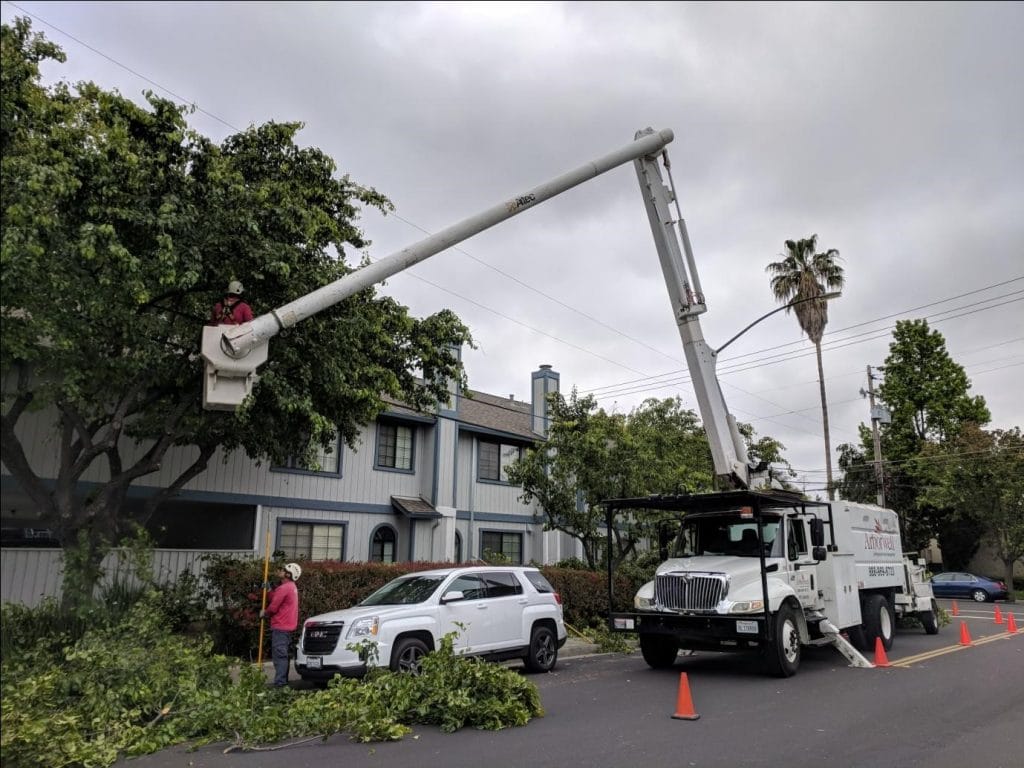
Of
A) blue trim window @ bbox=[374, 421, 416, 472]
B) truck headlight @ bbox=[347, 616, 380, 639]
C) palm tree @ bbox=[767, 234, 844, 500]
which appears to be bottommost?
truck headlight @ bbox=[347, 616, 380, 639]

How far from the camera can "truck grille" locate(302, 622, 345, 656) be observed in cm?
1055

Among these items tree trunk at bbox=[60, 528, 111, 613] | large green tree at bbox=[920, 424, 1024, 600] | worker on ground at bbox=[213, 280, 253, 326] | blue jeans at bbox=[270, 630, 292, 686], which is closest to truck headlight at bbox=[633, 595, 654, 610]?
blue jeans at bbox=[270, 630, 292, 686]

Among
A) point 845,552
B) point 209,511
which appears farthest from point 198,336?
point 845,552

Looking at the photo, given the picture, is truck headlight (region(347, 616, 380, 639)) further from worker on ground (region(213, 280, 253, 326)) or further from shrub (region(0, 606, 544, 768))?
worker on ground (region(213, 280, 253, 326))

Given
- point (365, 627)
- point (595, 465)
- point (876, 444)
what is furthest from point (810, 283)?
point (365, 627)

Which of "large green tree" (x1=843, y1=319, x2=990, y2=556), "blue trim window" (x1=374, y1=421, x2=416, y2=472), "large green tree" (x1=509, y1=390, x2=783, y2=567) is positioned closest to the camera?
"large green tree" (x1=509, y1=390, x2=783, y2=567)

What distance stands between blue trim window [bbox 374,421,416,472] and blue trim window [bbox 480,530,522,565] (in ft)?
13.7

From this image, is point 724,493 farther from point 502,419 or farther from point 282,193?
point 502,419

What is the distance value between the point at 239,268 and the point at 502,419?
18798 millimetres

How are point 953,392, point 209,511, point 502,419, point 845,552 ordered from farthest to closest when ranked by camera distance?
point 953,392, point 502,419, point 209,511, point 845,552

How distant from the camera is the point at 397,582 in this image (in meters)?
12.5

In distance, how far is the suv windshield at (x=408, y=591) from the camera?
11.6 m

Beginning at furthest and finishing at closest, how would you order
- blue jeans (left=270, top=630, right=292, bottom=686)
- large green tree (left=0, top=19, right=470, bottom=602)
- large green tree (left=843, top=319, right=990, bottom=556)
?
large green tree (left=843, top=319, right=990, bottom=556) → blue jeans (left=270, top=630, right=292, bottom=686) → large green tree (left=0, top=19, right=470, bottom=602)

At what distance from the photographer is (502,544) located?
2684 cm
